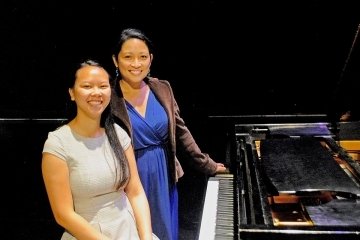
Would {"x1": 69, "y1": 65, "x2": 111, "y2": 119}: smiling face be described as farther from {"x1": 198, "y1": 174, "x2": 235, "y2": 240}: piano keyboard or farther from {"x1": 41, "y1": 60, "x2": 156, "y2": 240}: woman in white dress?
{"x1": 198, "y1": 174, "x2": 235, "y2": 240}: piano keyboard

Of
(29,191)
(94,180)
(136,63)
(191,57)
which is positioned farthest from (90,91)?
(191,57)

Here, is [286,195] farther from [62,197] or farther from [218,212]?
[62,197]

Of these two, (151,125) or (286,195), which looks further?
(151,125)

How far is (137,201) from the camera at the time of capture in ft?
6.20

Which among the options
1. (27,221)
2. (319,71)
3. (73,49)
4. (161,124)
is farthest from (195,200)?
(73,49)

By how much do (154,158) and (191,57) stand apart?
9.87ft

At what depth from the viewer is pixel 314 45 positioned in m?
4.61

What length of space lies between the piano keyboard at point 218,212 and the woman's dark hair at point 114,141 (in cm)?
43

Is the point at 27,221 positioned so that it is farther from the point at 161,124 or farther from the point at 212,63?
the point at 212,63

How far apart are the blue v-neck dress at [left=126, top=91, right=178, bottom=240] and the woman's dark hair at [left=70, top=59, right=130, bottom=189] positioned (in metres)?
0.36

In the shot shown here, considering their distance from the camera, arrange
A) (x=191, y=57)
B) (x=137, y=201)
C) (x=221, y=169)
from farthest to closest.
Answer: (x=191, y=57) → (x=221, y=169) → (x=137, y=201)

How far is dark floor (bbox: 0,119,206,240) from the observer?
3486 mm

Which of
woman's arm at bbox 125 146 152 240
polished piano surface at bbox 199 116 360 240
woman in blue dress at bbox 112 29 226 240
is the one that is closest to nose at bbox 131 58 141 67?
woman in blue dress at bbox 112 29 226 240

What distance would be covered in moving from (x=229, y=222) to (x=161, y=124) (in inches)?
32.3
